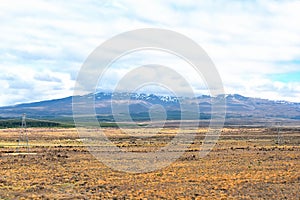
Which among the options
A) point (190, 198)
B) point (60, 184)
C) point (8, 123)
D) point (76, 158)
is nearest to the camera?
point (190, 198)

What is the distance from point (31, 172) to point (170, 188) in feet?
40.4

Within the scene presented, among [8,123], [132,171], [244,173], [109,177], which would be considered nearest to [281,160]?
[244,173]

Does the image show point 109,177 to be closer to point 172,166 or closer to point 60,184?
point 60,184

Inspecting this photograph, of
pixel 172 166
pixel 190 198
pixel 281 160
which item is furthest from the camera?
pixel 281 160

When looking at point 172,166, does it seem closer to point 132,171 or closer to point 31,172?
point 132,171

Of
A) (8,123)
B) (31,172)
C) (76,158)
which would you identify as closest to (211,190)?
(31,172)

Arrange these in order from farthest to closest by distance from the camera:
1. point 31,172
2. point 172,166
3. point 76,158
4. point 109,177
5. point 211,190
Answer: point 76,158
point 172,166
point 31,172
point 109,177
point 211,190

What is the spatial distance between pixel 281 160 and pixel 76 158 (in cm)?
1963

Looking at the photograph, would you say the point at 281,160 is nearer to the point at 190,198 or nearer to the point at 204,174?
the point at 204,174

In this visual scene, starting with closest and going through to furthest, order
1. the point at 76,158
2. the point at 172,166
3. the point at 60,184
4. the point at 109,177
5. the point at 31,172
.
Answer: the point at 60,184
the point at 109,177
the point at 31,172
the point at 172,166
the point at 76,158

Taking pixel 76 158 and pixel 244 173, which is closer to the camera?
pixel 244 173

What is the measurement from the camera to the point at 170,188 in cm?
2464

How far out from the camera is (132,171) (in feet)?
107

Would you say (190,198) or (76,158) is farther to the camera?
(76,158)
